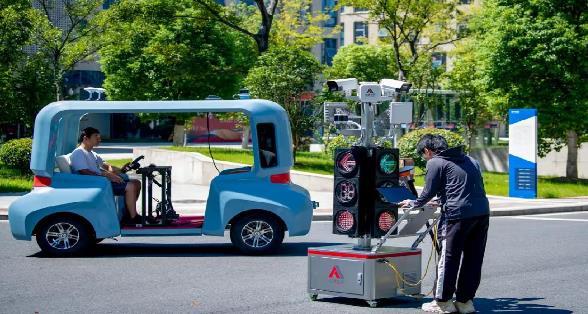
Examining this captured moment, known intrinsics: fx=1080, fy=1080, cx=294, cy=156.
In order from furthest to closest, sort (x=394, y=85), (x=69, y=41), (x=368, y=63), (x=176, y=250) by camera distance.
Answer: (x=368, y=63)
(x=69, y=41)
(x=176, y=250)
(x=394, y=85)

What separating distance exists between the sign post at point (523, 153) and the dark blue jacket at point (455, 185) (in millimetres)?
16750

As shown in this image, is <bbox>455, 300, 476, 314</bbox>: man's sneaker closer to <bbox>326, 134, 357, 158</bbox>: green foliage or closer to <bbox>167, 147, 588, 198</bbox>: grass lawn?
<bbox>167, 147, 588, 198</bbox>: grass lawn

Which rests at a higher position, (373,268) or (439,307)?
(373,268)

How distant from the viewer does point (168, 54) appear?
3797 cm

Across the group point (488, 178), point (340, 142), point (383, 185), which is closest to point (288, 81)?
point (340, 142)

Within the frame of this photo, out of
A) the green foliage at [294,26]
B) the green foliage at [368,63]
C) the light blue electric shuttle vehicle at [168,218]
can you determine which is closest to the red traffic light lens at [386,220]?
the light blue electric shuttle vehicle at [168,218]

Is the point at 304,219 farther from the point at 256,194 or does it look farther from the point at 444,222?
the point at 444,222

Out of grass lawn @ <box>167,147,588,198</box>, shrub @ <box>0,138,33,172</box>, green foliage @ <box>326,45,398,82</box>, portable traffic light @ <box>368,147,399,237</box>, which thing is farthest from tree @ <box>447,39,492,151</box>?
portable traffic light @ <box>368,147,399,237</box>

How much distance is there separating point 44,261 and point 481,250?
6.52 m

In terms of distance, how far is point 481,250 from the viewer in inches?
383

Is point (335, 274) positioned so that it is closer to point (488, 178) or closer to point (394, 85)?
point (394, 85)

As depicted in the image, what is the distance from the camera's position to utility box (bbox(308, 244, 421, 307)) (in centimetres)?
1007

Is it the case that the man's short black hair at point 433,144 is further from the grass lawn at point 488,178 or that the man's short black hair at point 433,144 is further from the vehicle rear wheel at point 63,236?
the grass lawn at point 488,178

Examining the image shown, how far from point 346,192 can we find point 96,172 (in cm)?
547
